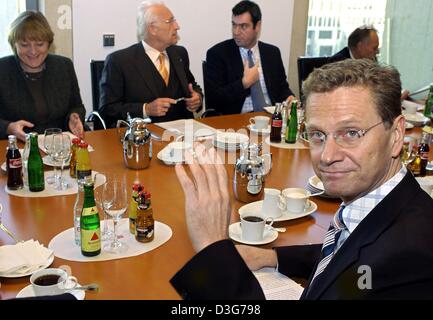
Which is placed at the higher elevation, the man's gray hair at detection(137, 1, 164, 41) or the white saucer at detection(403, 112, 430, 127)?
the man's gray hair at detection(137, 1, 164, 41)

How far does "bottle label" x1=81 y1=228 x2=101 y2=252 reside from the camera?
5.09 ft

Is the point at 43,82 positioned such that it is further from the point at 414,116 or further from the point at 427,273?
the point at 427,273

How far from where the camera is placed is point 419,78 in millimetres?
6559

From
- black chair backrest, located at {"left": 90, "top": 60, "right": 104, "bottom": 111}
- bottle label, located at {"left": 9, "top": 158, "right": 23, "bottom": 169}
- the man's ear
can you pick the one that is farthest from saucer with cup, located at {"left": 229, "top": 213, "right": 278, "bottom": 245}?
black chair backrest, located at {"left": 90, "top": 60, "right": 104, "bottom": 111}

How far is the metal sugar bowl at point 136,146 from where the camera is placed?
2330mm

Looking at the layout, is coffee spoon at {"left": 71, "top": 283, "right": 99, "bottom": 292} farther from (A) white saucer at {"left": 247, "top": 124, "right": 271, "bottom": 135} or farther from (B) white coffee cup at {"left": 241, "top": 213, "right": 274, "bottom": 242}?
(A) white saucer at {"left": 247, "top": 124, "right": 271, "bottom": 135}

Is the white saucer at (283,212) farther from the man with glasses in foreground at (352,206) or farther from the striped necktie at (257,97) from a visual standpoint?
the striped necktie at (257,97)

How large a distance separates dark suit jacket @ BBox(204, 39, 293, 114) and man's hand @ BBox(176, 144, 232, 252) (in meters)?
2.68

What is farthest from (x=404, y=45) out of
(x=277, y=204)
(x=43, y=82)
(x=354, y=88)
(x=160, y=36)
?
(x=354, y=88)

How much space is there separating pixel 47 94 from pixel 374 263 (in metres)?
2.54

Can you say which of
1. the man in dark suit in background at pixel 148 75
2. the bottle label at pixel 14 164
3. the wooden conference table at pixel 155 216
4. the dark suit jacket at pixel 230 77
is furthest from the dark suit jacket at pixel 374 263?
the dark suit jacket at pixel 230 77

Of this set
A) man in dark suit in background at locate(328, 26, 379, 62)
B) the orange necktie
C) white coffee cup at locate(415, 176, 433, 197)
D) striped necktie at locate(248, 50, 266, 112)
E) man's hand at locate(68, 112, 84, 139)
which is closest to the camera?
white coffee cup at locate(415, 176, 433, 197)

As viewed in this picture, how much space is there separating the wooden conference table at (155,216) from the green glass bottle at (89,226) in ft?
0.16

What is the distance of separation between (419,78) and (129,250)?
19.0ft
